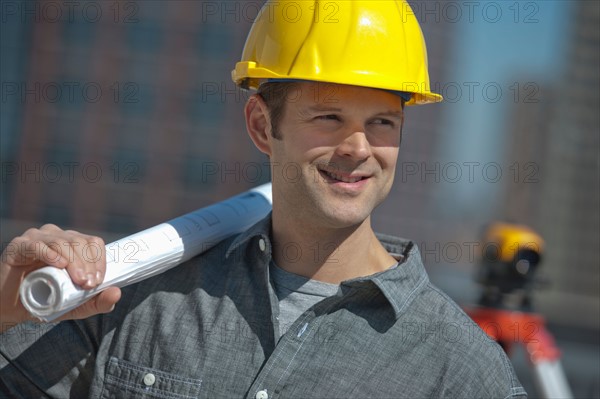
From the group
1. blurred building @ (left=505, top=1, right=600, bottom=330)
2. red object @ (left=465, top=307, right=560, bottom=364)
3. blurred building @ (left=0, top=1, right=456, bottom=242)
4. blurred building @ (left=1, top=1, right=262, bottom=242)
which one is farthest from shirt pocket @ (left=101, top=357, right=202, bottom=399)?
blurred building @ (left=505, top=1, right=600, bottom=330)

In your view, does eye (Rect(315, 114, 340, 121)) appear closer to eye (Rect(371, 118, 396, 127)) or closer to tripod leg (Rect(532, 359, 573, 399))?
eye (Rect(371, 118, 396, 127))

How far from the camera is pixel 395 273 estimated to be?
2.51 m

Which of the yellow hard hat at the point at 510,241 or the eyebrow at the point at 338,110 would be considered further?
the yellow hard hat at the point at 510,241

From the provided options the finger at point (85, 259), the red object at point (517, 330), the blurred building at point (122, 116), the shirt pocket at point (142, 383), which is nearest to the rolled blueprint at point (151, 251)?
the finger at point (85, 259)

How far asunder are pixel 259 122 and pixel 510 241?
8.97ft

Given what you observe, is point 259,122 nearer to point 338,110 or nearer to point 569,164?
point 338,110

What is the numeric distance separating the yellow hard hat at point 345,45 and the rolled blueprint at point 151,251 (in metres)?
0.50

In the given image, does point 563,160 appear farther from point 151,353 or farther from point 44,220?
point 151,353

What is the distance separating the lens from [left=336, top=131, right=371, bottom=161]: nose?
2.48m

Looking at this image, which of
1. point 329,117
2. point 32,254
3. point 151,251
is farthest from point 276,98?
point 32,254

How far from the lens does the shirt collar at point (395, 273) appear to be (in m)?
2.46

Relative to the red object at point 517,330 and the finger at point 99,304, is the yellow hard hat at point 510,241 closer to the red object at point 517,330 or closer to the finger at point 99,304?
the red object at point 517,330

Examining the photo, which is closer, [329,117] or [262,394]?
[262,394]

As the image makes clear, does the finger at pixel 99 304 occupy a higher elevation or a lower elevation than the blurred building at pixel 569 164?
higher
